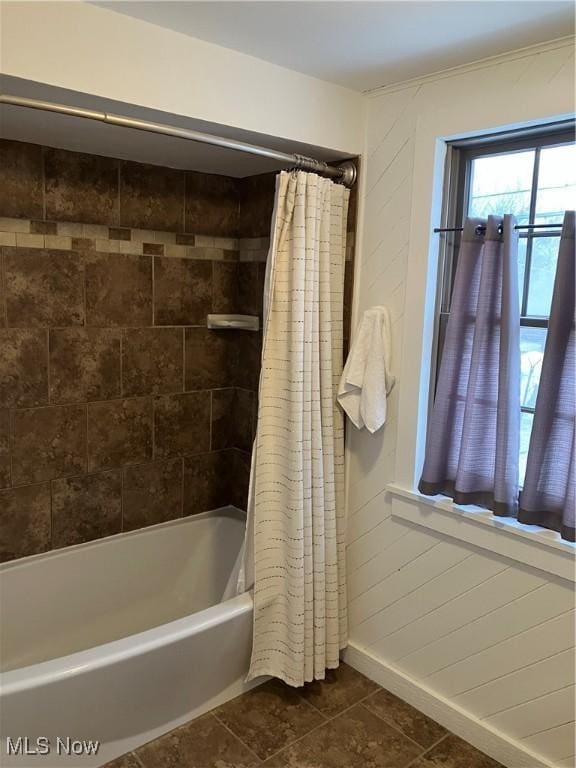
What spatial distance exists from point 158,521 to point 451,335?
169 cm

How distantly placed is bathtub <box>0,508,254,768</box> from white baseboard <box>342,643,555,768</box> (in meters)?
0.50

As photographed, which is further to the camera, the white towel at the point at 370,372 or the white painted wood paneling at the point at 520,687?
the white towel at the point at 370,372

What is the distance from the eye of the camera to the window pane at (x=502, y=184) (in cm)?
196

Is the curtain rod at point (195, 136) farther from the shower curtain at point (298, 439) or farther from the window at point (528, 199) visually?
the window at point (528, 199)

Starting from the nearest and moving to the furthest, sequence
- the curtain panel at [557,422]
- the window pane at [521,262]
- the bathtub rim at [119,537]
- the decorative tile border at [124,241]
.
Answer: the curtain panel at [557,422]
the window pane at [521,262]
the decorative tile border at [124,241]
the bathtub rim at [119,537]

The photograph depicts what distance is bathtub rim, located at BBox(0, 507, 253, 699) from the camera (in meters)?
1.75

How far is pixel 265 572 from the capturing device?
7.30ft

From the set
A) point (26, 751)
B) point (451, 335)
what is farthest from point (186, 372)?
point (26, 751)

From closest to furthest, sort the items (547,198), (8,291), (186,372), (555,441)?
(555,441)
(547,198)
(8,291)
(186,372)

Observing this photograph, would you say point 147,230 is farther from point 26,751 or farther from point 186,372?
point 26,751

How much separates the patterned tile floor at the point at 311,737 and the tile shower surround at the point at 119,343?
96 centimetres

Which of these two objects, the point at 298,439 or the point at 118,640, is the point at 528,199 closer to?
the point at 298,439

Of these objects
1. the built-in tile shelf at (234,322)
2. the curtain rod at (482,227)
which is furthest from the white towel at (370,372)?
the built-in tile shelf at (234,322)

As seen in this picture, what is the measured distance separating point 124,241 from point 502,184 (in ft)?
5.05
